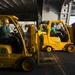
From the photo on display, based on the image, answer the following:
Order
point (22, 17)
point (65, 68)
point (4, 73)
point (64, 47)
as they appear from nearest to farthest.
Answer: point (4, 73)
point (65, 68)
point (64, 47)
point (22, 17)

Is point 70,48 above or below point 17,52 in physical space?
below

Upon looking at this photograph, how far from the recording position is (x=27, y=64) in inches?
364

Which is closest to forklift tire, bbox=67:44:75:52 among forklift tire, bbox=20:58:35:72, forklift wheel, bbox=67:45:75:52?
forklift wheel, bbox=67:45:75:52

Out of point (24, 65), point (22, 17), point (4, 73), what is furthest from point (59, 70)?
point (22, 17)

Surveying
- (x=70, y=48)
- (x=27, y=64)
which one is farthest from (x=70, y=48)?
(x=27, y=64)

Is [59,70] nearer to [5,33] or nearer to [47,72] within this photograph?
[47,72]

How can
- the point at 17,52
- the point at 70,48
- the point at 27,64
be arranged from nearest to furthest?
the point at 27,64 < the point at 17,52 < the point at 70,48

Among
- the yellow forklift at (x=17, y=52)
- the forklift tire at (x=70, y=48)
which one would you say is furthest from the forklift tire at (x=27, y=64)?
the forklift tire at (x=70, y=48)

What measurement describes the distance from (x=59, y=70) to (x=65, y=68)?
47 centimetres

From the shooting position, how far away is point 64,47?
15312 mm

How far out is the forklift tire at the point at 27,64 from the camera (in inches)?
361

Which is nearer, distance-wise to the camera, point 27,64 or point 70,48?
point 27,64

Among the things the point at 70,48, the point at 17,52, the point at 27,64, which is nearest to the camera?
the point at 27,64

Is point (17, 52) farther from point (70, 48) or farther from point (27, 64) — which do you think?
point (70, 48)
